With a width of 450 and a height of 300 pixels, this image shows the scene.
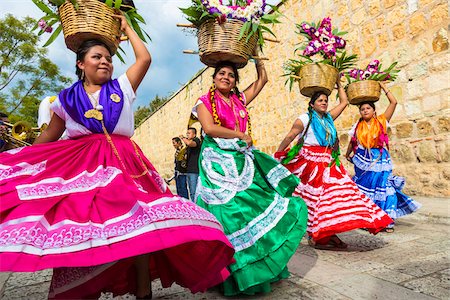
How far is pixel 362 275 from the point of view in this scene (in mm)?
2621

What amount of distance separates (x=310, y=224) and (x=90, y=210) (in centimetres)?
255

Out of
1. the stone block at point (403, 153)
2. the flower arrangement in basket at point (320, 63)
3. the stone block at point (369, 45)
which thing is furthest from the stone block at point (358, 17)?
the flower arrangement in basket at point (320, 63)

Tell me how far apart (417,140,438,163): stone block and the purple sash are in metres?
5.36

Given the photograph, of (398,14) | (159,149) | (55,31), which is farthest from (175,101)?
(55,31)

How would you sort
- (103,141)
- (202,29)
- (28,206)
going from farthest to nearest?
1. (202,29)
2. (103,141)
3. (28,206)

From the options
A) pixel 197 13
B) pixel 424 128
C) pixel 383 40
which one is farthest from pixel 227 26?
pixel 383 40

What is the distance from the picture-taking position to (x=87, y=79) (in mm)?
2170

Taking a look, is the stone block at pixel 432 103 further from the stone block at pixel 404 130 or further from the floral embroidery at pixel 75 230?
the floral embroidery at pixel 75 230

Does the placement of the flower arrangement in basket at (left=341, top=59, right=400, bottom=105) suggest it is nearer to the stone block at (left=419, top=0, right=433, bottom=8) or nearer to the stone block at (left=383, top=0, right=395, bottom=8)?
the stone block at (left=419, top=0, right=433, bottom=8)

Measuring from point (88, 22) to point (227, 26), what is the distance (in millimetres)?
1072

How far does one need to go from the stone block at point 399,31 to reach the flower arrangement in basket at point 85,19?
18.1 feet

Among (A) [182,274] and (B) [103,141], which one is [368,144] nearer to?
(A) [182,274]

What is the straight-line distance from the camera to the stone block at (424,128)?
5.75m

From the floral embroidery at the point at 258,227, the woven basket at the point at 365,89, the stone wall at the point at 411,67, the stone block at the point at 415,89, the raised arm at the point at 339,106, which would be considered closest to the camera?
the floral embroidery at the point at 258,227
